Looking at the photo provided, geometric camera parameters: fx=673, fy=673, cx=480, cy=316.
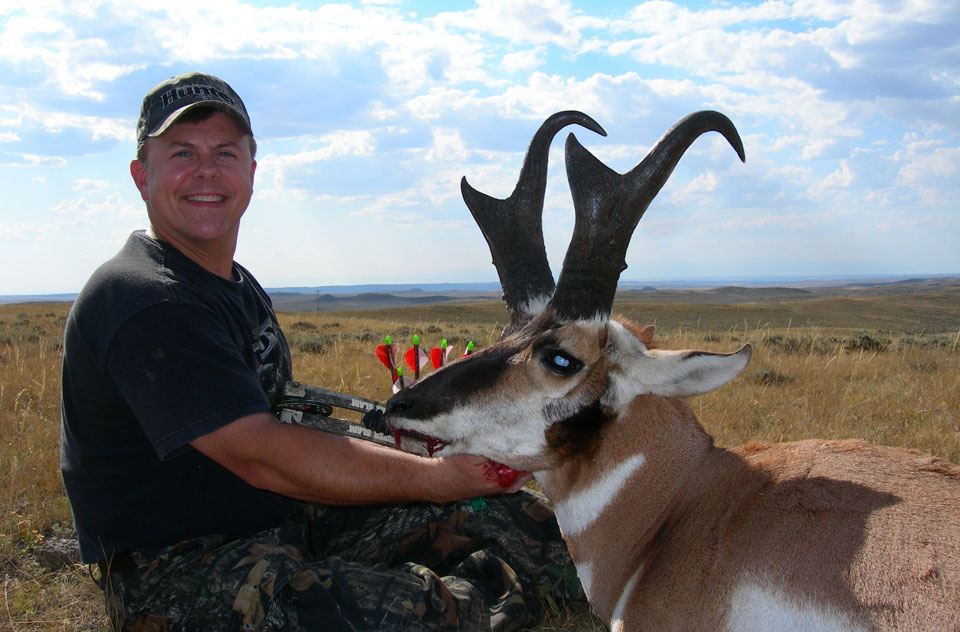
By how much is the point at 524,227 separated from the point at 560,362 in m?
1.13

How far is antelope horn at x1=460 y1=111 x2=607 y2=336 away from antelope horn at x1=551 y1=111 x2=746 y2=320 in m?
0.48

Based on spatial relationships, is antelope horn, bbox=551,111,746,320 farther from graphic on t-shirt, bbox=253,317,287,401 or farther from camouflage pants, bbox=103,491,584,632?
graphic on t-shirt, bbox=253,317,287,401

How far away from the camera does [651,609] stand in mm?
3100

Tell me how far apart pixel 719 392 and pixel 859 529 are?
21.4 ft

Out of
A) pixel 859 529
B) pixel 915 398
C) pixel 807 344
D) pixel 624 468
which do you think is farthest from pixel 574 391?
pixel 807 344

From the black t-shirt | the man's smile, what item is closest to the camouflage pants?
the black t-shirt

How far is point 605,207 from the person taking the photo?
3484 mm

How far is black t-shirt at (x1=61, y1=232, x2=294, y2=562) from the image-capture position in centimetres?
312

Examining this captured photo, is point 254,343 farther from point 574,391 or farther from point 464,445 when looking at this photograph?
point 574,391

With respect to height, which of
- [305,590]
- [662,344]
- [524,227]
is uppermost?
[524,227]

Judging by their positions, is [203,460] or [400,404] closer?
[400,404]

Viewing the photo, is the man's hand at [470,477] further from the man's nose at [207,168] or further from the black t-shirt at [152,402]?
the man's nose at [207,168]

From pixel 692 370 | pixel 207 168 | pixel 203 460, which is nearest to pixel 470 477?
pixel 692 370

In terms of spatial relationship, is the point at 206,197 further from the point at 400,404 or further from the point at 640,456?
the point at 640,456
